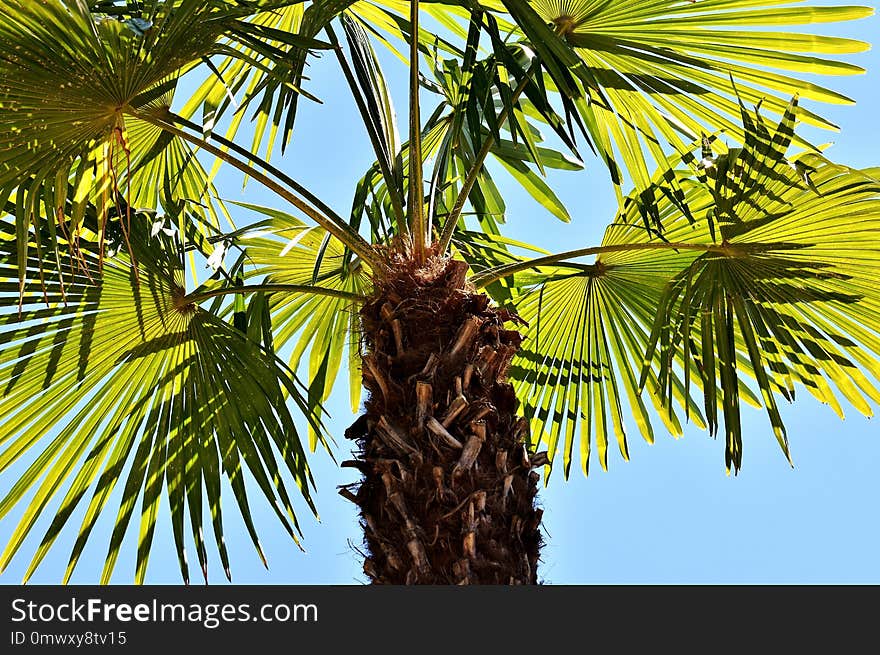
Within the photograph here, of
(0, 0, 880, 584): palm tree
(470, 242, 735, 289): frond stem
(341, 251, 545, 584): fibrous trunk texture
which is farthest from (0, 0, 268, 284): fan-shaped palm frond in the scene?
(470, 242, 735, 289): frond stem

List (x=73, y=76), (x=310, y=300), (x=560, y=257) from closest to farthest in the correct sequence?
(x=73, y=76), (x=560, y=257), (x=310, y=300)

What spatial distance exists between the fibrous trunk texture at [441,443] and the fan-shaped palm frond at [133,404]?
1.37 feet

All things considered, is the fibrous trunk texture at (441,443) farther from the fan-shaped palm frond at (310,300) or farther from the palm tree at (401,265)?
the fan-shaped palm frond at (310,300)

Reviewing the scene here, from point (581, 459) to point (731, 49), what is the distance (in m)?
1.83

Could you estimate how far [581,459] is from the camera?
158 inches

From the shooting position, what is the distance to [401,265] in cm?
279

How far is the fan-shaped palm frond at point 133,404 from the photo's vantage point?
2.92 metres

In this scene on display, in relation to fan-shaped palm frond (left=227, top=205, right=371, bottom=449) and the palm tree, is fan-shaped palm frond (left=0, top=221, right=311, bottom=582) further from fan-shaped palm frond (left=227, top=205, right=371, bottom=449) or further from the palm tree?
fan-shaped palm frond (left=227, top=205, right=371, bottom=449)

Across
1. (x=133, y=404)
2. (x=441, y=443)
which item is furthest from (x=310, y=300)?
(x=441, y=443)

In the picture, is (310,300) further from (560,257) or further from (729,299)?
(729,299)

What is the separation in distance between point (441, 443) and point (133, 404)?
1241mm

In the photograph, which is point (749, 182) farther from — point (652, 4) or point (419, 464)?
point (419, 464)

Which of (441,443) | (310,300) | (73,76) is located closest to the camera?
(73,76)

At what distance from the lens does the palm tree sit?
7.71 feet
